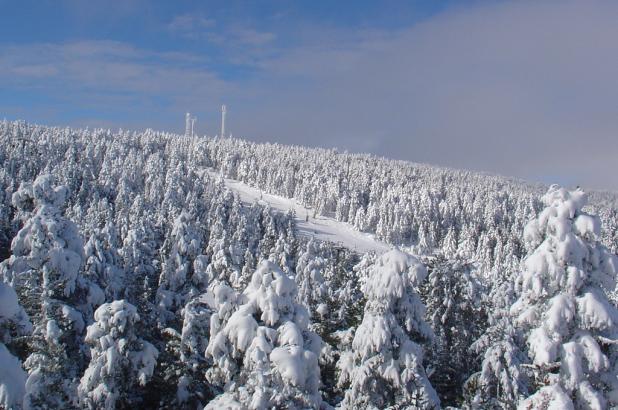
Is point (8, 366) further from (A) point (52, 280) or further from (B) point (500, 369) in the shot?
(B) point (500, 369)

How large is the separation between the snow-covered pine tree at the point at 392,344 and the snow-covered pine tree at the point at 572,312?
3.71 m

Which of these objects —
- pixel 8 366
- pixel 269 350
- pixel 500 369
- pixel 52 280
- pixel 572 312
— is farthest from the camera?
pixel 500 369

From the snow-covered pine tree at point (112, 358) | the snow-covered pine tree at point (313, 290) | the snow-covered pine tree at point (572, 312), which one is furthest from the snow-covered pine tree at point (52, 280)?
the snow-covered pine tree at point (313, 290)

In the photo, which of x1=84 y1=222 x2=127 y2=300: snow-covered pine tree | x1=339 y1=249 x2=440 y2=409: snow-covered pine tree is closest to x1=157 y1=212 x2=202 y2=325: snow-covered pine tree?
x1=84 y1=222 x2=127 y2=300: snow-covered pine tree

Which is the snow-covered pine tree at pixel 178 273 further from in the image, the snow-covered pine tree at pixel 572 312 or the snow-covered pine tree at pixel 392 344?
the snow-covered pine tree at pixel 572 312

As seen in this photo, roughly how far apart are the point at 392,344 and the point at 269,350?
3.72 meters

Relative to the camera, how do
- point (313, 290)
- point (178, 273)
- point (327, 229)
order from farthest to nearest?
point (327, 229) → point (313, 290) → point (178, 273)

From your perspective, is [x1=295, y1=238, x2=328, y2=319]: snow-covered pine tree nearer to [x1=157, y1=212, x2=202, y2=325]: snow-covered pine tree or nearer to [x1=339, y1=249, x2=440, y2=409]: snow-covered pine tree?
[x1=157, y1=212, x2=202, y2=325]: snow-covered pine tree

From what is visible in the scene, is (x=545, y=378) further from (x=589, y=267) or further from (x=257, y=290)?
(x=257, y=290)

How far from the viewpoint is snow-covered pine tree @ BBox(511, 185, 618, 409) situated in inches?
459

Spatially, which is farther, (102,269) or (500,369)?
(102,269)

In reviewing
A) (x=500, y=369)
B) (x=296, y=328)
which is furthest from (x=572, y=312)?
(x=500, y=369)

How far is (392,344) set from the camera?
51.0 ft

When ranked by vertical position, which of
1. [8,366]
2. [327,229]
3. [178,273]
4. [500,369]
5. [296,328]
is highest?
[327,229]
